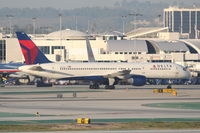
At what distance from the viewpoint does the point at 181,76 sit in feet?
336

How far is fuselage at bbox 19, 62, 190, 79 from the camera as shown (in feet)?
325

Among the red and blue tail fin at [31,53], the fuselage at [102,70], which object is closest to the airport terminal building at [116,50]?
the fuselage at [102,70]

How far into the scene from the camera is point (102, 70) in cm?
10044

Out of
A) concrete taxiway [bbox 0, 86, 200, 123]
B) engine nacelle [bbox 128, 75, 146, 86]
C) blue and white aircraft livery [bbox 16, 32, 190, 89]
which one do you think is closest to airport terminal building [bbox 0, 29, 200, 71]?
blue and white aircraft livery [bbox 16, 32, 190, 89]

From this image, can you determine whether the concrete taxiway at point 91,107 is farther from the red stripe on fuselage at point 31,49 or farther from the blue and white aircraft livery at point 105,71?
the red stripe on fuselage at point 31,49

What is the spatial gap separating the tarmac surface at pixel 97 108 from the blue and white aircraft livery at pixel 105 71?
1615 cm

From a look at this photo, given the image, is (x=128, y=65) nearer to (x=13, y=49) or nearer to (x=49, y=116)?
(x=49, y=116)

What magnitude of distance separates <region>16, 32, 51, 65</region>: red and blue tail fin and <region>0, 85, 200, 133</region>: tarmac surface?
72.1 ft

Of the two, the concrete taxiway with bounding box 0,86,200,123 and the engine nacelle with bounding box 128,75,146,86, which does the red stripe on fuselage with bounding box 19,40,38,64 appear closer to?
the engine nacelle with bounding box 128,75,146,86

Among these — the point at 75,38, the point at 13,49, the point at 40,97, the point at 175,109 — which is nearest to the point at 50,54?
the point at 13,49

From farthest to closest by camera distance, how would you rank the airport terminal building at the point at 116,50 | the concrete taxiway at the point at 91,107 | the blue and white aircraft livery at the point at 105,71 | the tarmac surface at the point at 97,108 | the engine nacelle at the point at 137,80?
the airport terminal building at the point at 116,50 → the blue and white aircraft livery at the point at 105,71 → the engine nacelle at the point at 137,80 → the concrete taxiway at the point at 91,107 → the tarmac surface at the point at 97,108

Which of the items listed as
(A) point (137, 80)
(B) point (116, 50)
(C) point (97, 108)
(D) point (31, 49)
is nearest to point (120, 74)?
(A) point (137, 80)

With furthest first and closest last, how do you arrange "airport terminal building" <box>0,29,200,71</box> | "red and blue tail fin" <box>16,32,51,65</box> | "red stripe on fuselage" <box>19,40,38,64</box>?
"airport terminal building" <box>0,29,200,71</box> → "red stripe on fuselage" <box>19,40,38,64</box> → "red and blue tail fin" <box>16,32,51,65</box>

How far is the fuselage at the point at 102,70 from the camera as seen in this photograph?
99.1 metres
